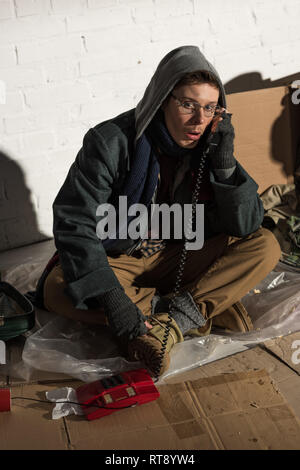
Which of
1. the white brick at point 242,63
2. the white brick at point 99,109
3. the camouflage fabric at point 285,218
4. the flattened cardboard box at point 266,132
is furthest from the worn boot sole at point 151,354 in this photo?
the white brick at point 242,63

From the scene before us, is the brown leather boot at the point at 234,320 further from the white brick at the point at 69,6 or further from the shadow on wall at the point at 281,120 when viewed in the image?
the white brick at the point at 69,6

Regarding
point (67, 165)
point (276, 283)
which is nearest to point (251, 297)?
point (276, 283)

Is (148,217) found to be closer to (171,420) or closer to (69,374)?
(69,374)

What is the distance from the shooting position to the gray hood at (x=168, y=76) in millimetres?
2322

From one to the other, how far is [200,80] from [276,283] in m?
1.16

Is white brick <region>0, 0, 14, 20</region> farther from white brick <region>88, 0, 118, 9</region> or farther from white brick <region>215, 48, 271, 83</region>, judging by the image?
white brick <region>215, 48, 271, 83</region>

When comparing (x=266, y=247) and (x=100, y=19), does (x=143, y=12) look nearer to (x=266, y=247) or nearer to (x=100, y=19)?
(x=100, y=19)

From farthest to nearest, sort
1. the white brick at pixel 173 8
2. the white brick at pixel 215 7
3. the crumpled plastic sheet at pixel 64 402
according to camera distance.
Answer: the white brick at pixel 215 7 < the white brick at pixel 173 8 < the crumpled plastic sheet at pixel 64 402

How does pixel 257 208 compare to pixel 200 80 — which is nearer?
pixel 200 80

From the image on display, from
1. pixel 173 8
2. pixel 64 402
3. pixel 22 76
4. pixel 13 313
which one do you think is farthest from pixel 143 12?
pixel 64 402

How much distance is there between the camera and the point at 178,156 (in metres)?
2.57

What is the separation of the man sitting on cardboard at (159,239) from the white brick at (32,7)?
1072mm

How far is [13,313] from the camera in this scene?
272 centimetres

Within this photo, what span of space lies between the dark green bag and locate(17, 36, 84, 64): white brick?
1280mm
